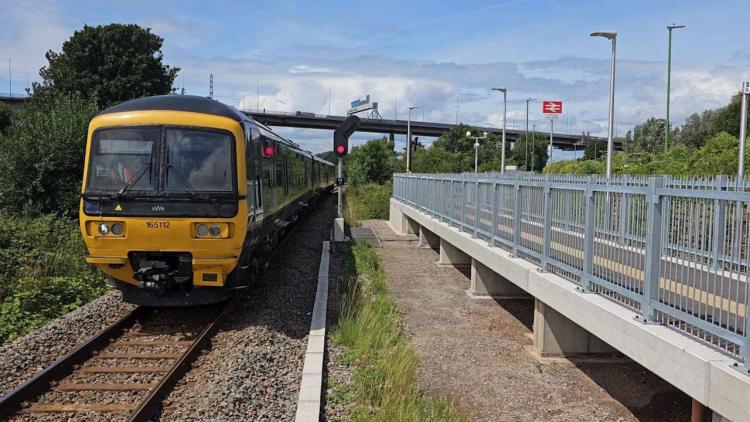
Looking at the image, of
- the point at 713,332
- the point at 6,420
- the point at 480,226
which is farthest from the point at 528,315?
the point at 6,420

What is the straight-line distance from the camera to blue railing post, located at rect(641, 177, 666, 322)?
16.9 feet

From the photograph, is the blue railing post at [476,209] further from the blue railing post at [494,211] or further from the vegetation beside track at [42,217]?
the vegetation beside track at [42,217]

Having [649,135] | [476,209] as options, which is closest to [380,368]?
[476,209]

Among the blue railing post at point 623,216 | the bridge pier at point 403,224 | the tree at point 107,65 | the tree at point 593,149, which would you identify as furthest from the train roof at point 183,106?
the tree at point 593,149

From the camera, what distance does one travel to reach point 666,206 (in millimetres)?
5164

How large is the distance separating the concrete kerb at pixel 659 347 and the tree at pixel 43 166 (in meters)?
15.9

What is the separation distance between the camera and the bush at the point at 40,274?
967cm

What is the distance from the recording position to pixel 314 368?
6613 mm

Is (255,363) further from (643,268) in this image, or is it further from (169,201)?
(643,268)

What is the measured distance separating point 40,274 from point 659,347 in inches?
477

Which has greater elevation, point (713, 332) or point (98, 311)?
point (713, 332)

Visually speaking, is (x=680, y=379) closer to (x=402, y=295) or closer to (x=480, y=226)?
(x=480, y=226)

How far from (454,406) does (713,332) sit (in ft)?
9.83

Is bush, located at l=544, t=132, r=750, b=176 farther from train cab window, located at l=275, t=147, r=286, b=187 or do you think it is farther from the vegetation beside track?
the vegetation beside track
